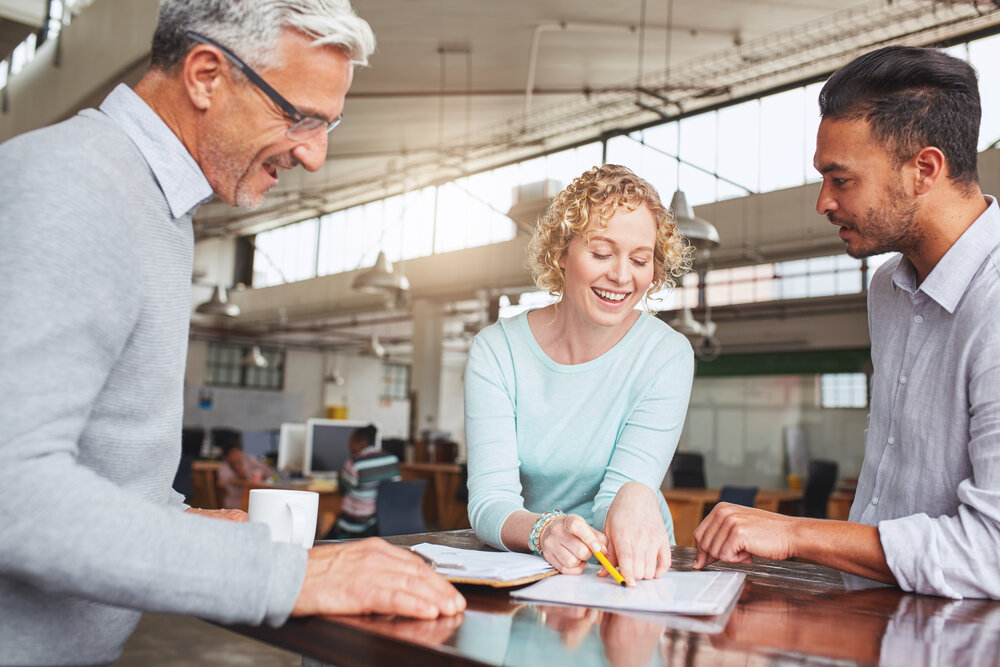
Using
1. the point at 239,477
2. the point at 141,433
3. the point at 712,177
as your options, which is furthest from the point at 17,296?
the point at 712,177

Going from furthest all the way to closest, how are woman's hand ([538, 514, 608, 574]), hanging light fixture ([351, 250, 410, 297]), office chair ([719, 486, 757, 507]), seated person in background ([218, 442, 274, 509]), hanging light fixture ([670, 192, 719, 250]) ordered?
hanging light fixture ([351, 250, 410, 297]), seated person in background ([218, 442, 274, 509]), office chair ([719, 486, 757, 507]), hanging light fixture ([670, 192, 719, 250]), woman's hand ([538, 514, 608, 574])

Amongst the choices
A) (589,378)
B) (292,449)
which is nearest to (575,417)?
(589,378)

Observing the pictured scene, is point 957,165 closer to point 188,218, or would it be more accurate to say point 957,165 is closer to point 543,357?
point 543,357

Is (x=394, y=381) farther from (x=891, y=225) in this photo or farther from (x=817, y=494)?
(x=891, y=225)

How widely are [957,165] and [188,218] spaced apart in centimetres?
127

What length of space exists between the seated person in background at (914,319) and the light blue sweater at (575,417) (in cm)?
34

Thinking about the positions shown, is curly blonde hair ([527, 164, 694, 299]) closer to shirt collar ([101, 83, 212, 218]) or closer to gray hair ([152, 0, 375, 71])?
gray hair ([152, 0, 375, 71])

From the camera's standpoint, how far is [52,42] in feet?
23.7

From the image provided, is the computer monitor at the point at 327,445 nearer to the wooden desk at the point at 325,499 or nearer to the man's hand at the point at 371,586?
the wooden desk at the point at 325,499

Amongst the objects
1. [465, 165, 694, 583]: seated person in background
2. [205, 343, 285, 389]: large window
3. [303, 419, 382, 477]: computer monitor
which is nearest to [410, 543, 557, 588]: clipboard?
[465, 165, 694, 583]: seated person in background

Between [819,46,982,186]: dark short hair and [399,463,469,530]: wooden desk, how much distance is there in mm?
9017

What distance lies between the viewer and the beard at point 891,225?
139cm

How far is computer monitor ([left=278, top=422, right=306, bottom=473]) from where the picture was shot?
256 inches

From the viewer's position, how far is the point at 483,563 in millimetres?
1181
